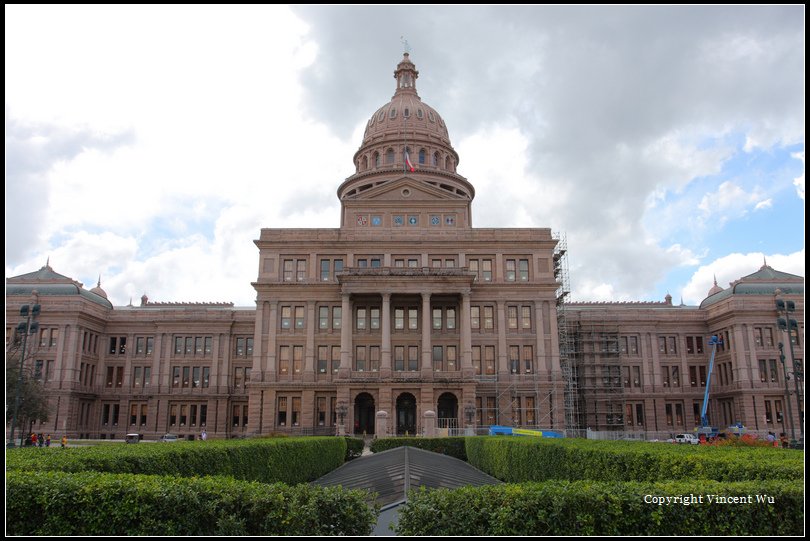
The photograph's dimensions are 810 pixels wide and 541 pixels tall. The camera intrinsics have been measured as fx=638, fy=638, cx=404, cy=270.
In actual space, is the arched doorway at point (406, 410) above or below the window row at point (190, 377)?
below

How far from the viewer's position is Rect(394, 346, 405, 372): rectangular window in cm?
5947

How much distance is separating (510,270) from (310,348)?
2075cm

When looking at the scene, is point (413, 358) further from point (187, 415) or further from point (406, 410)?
point (187, 415)

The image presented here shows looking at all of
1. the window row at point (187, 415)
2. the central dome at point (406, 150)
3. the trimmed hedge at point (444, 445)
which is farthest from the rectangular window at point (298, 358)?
the central dome at point (406, 150)

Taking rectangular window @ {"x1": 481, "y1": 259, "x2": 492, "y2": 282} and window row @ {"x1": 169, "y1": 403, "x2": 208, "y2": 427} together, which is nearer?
rectangular window @ {"x1": 481, "y1": 259, "x2": 492, "y2": 282}

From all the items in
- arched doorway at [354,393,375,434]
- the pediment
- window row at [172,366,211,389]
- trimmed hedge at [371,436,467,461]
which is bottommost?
trimmed hedge at [371,436,467,461]

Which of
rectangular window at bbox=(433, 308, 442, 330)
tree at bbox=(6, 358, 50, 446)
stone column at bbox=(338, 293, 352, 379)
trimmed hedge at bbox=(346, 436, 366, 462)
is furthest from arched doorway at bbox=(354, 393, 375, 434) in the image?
tree at bbox=(6, 358, 50, 446)

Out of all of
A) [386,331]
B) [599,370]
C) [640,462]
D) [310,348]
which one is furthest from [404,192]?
[640,462]

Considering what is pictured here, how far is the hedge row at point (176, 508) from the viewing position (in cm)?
899

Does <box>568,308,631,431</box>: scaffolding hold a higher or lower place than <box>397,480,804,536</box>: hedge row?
higher

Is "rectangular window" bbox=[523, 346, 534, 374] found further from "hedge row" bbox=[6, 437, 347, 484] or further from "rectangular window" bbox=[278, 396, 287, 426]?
"hedge row" bbox=[6, 437, 347, 484]

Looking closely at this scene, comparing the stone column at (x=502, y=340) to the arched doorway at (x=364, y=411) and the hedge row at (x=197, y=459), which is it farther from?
the hedge row at (x=197, y=459)

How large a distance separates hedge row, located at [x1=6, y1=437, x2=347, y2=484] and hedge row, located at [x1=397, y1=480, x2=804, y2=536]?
25.9 feet

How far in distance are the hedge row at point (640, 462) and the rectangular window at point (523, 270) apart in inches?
1492
